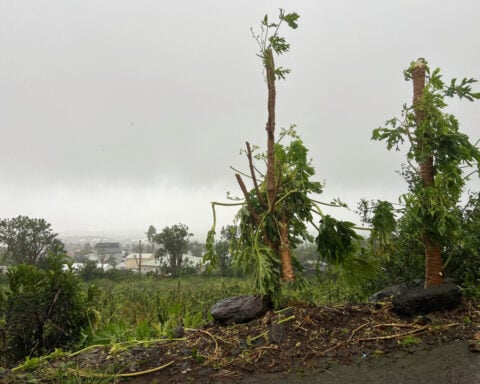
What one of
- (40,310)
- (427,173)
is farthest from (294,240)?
(40,310)

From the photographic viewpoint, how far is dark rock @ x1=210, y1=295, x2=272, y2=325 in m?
3.92

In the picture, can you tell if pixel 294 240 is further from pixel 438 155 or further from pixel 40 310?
pixel 40 310

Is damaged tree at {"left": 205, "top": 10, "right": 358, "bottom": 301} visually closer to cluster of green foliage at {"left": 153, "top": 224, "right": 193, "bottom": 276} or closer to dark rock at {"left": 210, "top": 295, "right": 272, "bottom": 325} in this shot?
dark rock at {"left": 210, "top": 295, "right": 272, "bottom": 325}

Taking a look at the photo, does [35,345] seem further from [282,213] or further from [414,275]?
[414,275]

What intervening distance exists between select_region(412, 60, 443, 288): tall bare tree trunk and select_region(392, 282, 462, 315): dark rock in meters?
0.17

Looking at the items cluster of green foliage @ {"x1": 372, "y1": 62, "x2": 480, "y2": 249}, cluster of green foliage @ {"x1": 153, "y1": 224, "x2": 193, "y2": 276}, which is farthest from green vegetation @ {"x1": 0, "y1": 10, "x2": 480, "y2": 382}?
cluster of green foliage @ {"x1": 153, "y1": 224, "x2": 193, "y2": 276}

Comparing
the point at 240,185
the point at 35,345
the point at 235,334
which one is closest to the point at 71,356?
the point at 35,345

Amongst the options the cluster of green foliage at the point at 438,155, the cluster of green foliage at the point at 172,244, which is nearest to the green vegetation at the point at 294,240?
the cluster of green foliage at the point at 438,155

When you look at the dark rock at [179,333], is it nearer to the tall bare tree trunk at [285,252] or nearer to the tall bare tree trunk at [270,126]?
the tall bare tree trunk at [285,252]

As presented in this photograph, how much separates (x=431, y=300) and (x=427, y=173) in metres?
1.42

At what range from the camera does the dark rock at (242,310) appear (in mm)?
3924

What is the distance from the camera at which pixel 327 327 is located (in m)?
3.49

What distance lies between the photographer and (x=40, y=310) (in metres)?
4.50

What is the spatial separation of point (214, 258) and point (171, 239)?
31.5 meters
